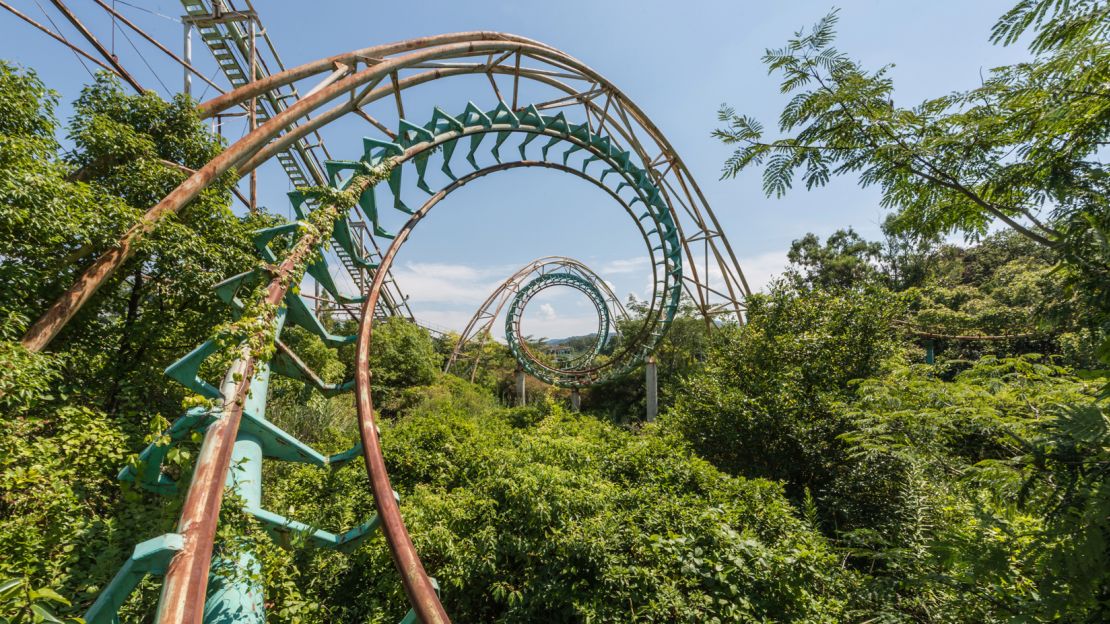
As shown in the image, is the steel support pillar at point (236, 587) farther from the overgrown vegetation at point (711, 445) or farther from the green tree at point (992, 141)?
the green tree at point (992, 141)

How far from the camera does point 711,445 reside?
24.1 feet

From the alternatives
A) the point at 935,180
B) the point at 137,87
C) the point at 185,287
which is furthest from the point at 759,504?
the point at 137,87

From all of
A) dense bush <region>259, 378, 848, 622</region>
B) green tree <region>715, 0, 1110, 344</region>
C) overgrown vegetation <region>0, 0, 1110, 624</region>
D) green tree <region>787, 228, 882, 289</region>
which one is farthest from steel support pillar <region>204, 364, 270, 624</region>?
green tree <region>787, 228, 882, 289</region>

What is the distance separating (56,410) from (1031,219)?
646 centimetres

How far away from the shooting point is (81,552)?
293 centimetres

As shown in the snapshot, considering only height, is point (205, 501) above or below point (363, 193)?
below

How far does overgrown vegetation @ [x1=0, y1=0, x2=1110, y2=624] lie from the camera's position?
6.26 feet

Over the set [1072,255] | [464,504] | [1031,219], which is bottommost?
[464,504]

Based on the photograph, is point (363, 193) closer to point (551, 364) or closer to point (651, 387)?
point (651, 387)

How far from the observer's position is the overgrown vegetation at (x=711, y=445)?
6.26 ft

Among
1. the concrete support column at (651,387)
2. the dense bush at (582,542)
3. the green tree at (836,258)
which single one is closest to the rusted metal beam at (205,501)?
the dense bush at (582,542)

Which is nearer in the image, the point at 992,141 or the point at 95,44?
the point at 992,141

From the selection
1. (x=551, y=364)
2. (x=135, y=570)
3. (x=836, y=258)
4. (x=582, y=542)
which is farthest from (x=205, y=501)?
(x=836, y=258)

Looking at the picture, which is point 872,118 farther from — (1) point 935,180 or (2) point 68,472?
(2) point 68,472
